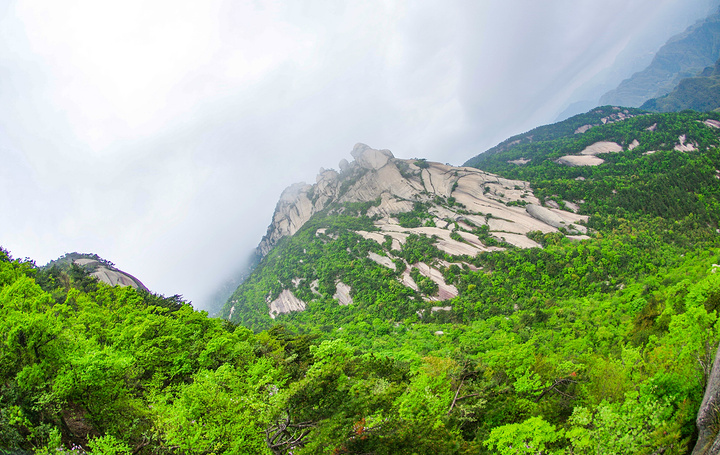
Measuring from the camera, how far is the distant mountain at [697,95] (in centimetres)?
13425

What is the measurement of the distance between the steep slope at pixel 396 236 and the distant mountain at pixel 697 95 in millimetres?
146442

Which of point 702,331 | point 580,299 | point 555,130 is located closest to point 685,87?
point 555,130

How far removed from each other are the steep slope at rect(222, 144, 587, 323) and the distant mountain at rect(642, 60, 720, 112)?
146442 millimetres

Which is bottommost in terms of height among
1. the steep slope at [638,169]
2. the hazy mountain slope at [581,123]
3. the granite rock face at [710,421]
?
the granite rock face at [710,421]

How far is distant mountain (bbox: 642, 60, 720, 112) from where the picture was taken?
134 meters

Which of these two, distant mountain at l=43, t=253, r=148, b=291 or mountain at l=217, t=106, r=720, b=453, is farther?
distant mountain at l=43, t=253, r=148, b=291

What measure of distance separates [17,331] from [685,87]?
24574 centimetres

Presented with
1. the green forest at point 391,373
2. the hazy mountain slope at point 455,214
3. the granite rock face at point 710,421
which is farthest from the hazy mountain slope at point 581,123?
the granite rock face at point 710,421

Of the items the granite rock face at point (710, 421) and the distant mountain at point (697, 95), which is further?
the distant mountain at point (697, 95)

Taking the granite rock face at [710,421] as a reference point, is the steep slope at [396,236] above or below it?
above

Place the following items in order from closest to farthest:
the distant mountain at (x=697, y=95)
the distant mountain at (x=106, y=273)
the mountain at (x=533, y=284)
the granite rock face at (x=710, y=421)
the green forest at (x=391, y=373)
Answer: the granite rock face at (x=710, y=421), the green forest at (x=391, y=373), the mountain at (x=533, y=284), the distant mountain at (x=106, y=273), the distant mountain at (x=697, y=95)

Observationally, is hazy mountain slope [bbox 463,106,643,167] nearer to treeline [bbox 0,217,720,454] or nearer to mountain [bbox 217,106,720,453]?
mountain [bbox 217,106,720,453]

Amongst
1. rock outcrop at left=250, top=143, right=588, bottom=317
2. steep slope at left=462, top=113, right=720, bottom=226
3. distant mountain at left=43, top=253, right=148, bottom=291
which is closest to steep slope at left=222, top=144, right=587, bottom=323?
rock outcrop at left=250, top=143, right=588, bottom=317

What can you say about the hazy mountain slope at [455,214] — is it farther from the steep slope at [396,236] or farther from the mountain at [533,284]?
the mountain at [533,284]
